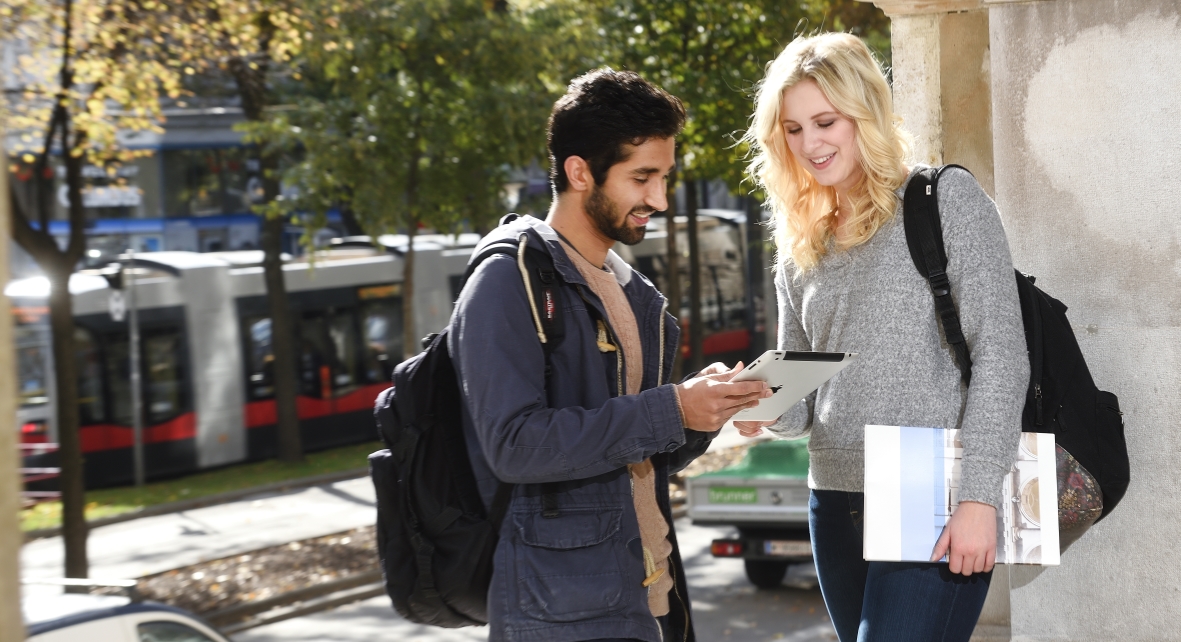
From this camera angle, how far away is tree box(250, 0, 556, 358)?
39.3 feet

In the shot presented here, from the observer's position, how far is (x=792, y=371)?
218cm

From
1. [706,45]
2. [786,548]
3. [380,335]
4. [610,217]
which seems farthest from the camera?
[380,335]

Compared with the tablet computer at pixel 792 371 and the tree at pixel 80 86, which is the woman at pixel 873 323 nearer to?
the tablet computer at pixel 792 371

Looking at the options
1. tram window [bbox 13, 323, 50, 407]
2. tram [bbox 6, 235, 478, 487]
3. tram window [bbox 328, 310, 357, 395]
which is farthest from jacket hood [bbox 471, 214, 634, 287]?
tram window [bbox 328, 310, 357, 395]

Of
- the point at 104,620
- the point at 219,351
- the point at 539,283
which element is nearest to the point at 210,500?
the point at 219,351

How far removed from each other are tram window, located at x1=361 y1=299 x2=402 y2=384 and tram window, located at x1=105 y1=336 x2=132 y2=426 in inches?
147

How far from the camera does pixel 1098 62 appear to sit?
280 cm

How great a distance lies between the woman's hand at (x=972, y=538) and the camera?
218 centimetres

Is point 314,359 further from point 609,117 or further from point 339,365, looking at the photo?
point 609,117

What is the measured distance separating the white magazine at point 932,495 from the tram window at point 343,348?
640 inches

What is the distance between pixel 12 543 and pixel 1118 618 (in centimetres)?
251

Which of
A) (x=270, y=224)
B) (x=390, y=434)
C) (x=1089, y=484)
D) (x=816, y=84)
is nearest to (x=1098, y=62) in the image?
(x=816, y=84)

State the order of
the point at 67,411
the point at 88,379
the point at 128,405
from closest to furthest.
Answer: the point at 67,411, the point at 88,379, the point at 128,405

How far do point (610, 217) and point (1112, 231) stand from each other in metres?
1.24
